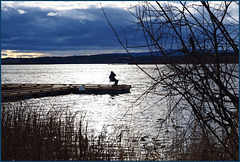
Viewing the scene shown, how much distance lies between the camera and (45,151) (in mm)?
6879

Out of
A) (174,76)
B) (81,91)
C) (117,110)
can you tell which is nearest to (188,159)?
(174,76)

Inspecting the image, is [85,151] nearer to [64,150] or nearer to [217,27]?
[64,150]

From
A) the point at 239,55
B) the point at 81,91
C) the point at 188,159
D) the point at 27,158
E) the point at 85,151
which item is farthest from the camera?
the point at 81,91

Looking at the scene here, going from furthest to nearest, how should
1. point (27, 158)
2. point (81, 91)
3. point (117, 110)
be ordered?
point (81, 91)
point (117, 110)
point (27, 158)

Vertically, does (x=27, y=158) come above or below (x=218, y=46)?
below

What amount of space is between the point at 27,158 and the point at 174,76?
3809 mm

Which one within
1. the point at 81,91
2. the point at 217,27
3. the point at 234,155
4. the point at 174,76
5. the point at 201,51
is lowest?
the point at 234,155

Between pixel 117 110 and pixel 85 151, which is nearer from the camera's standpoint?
pixel 85 151

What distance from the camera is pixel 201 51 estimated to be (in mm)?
4141

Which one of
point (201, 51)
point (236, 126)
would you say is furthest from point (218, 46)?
point (236, 126)

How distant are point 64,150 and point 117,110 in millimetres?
20705

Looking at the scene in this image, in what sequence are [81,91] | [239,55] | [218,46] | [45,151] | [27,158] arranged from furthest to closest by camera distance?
[81,91], [45,151], [27,158], [218,46], [239,55]

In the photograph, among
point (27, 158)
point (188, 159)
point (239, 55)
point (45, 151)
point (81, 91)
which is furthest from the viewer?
point (81, 91)

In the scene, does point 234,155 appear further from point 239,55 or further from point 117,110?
point 117,110
